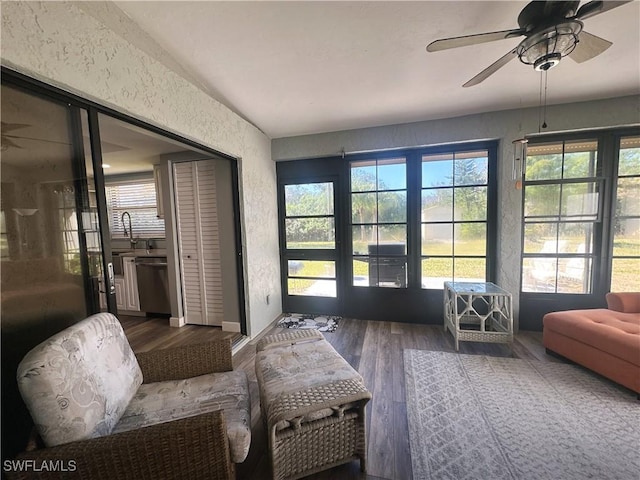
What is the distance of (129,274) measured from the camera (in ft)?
12.2

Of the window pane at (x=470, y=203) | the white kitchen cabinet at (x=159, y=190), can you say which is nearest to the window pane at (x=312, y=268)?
the window pane at (x=470, y=203)

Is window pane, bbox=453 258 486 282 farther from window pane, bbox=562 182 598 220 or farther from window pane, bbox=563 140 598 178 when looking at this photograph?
window pane, bbox=563 140 598 178

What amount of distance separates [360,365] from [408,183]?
2.20m

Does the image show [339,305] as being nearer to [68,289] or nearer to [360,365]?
[360,365]

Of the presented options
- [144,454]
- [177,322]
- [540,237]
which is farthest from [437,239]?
Answer: [177,322]

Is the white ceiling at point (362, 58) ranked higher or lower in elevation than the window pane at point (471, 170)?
higher

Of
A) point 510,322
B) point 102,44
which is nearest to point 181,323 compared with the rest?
point 102,44

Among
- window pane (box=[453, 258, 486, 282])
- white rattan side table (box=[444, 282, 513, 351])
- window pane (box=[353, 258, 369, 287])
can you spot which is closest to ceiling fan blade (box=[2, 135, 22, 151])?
window pane (box=[353, 258, 369, 287])

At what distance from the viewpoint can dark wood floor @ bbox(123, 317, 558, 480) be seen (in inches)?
56.5

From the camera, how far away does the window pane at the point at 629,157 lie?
2.68 meters

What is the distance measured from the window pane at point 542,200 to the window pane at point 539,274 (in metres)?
0.54

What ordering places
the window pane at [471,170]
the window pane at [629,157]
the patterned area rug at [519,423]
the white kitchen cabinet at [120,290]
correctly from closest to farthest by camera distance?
1. the patterned area rug at [519,423]
2. the window pane at [629,157]
3. the window pane at [471,170]
4. the white kitchen cabinet at [120,290]

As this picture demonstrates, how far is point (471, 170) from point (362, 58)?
1948 millimetres

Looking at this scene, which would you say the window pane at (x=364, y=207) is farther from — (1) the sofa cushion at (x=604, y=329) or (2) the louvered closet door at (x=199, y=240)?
(1) the sofa cushion at (x=604, y=329)
